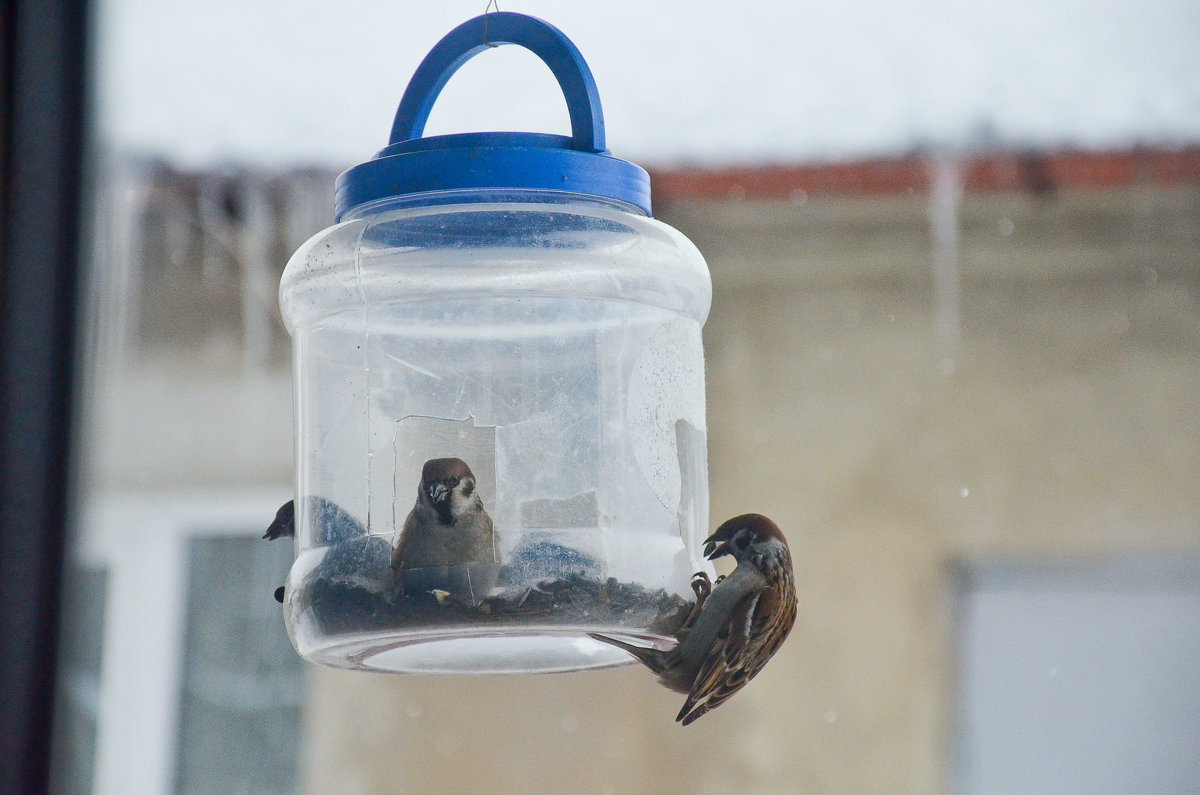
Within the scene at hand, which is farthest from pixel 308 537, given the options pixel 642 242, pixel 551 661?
pixel 642 242

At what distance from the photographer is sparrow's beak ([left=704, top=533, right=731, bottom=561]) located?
86cm

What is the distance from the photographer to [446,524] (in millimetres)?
792

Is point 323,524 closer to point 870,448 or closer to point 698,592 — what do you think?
point 698,592

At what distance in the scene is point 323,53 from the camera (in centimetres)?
260

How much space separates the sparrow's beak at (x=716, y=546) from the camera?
86 cm

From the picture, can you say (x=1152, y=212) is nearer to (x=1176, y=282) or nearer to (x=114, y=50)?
(x=1176, y=282)

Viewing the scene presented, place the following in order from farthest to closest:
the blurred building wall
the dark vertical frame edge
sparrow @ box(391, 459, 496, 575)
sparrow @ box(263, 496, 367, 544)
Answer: the blurred building wall
the dark vertical frame edge
sparrow @ box(263, 496, 367, 544)
sparrow @ box(391, 459, 496, 575)

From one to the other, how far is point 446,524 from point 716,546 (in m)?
0.19

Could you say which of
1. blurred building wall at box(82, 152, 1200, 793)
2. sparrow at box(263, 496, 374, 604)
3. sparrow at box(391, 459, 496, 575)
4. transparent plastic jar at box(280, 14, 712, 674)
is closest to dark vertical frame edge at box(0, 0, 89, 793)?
blurred building wall at box(82, 152, 1200, 793)

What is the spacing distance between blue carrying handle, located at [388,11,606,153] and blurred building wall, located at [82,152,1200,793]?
1479 millimetres

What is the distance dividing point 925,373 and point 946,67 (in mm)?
574

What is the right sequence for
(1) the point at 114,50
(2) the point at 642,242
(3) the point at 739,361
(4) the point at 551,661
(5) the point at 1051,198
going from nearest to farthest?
(4) the point at 551,661 < (2) the point at 642,242 < (1) the point at 114,50 < (5) the point at 1051,198 < (3) the point at 739,361

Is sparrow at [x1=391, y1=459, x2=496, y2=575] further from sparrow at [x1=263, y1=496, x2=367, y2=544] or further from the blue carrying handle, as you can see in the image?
the blue carrying handle

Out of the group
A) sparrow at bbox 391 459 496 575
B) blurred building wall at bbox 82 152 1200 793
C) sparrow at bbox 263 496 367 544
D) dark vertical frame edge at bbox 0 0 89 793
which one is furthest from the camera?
blurred building wall at bbox 82 152 1200 793
